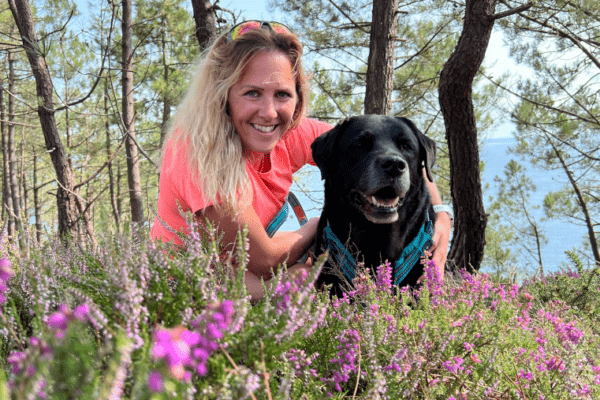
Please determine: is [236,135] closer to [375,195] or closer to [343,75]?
[375,195]

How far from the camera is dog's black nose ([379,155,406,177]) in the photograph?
2758mm

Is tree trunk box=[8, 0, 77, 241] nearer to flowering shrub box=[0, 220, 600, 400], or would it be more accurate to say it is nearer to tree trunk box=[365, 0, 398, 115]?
tree trunk box=[365, 0, 398, 115]

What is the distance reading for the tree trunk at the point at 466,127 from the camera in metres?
5.15

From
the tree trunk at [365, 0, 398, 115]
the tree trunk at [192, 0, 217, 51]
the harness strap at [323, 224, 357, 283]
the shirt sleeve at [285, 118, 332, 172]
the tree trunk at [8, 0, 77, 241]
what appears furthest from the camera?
the tree trunk at [8, 0, 77, 241]

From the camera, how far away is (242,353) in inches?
40.8

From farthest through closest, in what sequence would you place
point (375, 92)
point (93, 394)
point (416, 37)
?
1. point (416, 37)
2. point (375, 92)
3. point (93, 394)

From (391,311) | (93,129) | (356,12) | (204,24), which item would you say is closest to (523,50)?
(356,12)

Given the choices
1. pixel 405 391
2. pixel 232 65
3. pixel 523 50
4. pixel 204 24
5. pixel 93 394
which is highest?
pixel 523 50

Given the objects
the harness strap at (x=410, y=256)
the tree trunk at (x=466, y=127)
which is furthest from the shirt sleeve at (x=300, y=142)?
the tree trunk at (x=466, y=127)

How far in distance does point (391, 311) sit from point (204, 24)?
5758 millimetres

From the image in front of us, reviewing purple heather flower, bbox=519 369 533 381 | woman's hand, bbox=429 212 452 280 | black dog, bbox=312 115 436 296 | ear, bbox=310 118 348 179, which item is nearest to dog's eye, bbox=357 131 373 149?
black dog, bbox=312 115 436 296

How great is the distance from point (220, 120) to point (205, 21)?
4.09 m

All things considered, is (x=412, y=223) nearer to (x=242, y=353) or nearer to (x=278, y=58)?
(x=278, y=58)

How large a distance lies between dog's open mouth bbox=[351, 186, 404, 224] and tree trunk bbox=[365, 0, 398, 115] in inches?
129
